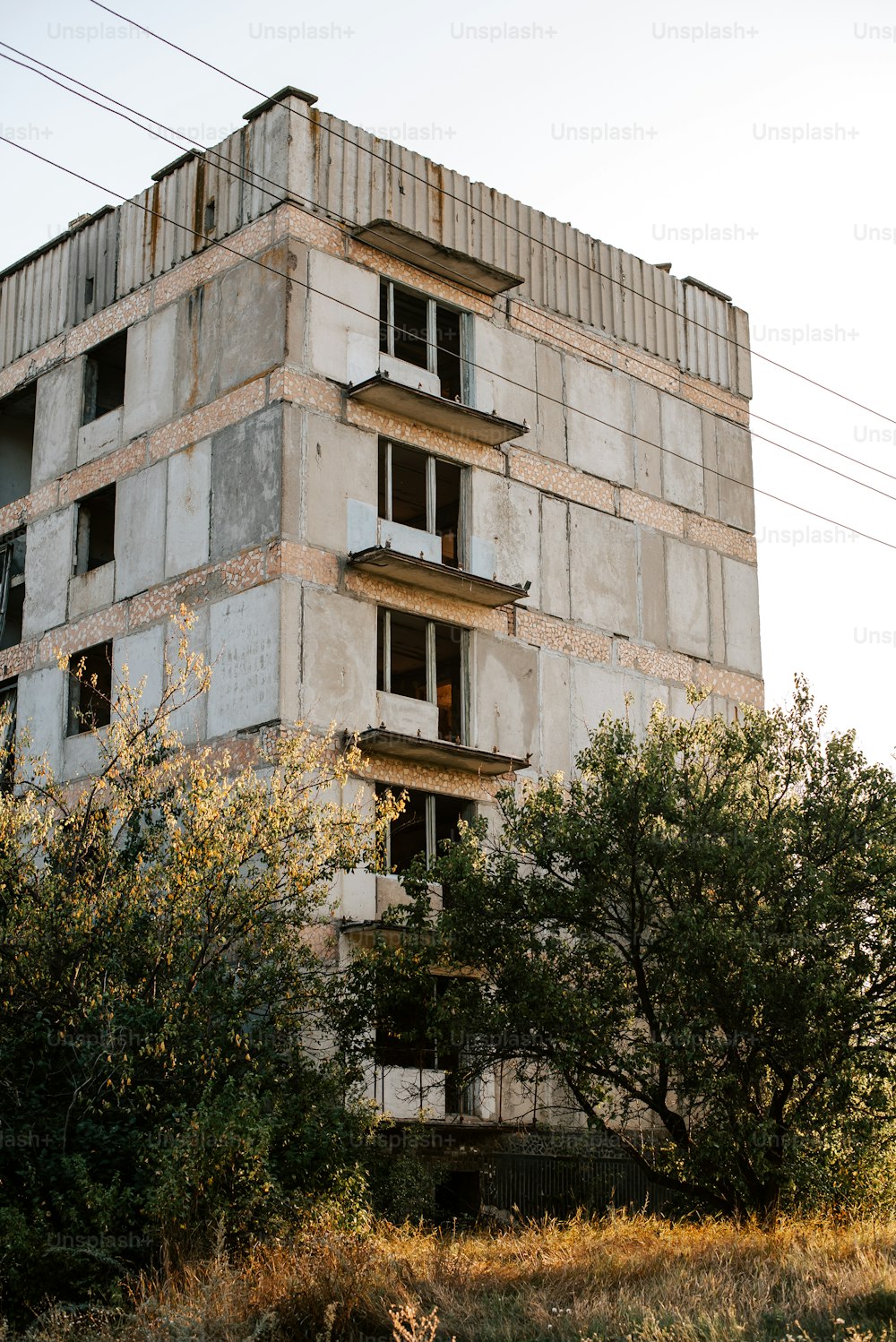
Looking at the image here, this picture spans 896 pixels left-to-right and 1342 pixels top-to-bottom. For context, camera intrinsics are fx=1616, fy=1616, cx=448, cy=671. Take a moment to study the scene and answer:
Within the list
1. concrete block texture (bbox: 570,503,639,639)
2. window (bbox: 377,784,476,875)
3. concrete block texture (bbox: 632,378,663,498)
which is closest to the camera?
window (bbox: 377,784,476,875)

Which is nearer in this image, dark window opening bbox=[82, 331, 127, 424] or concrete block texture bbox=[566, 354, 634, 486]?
concrete block texture bbox=[566, 354, 634, 486]

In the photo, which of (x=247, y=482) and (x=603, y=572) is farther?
(x=603, y=572)

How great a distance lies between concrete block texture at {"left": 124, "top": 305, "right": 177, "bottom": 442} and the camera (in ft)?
110

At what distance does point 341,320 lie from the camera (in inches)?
1236

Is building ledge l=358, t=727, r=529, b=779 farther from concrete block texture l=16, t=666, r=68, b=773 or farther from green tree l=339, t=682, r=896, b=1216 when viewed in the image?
concrete block texture l=16, t=666, r=68, b=773

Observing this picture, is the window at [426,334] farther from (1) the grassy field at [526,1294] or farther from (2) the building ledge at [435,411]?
(1) the grassy field at [526,1294]

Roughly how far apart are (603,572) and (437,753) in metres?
7.28

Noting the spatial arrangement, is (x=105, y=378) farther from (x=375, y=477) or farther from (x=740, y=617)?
(x=740, y=617)

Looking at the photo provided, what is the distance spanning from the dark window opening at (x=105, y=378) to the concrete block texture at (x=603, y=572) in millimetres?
10445

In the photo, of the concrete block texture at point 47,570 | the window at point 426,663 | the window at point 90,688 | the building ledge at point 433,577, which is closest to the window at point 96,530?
the concrete block texture at point 47,570

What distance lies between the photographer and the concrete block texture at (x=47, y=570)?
34.9 meters

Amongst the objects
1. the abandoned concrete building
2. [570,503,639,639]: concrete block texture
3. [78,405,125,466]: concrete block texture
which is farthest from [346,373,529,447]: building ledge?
[78,405,125,466]: concrete block texture

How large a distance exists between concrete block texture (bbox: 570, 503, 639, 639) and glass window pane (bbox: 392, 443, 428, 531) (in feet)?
11.0

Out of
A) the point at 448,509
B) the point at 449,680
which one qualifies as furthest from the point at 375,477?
the point at 449,680
